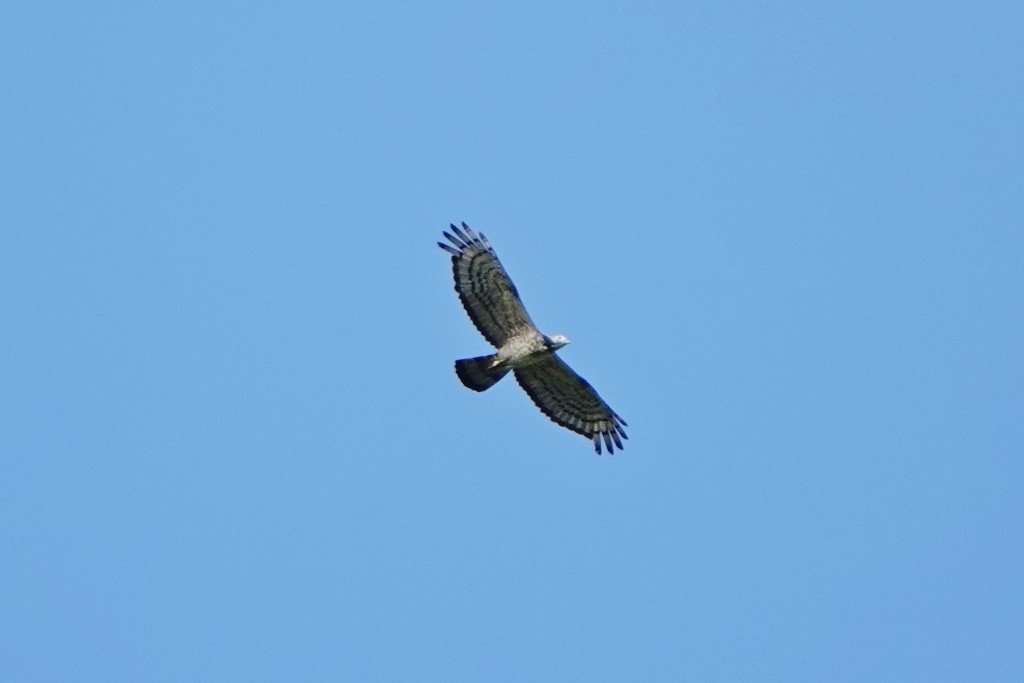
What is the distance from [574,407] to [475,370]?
2271mm

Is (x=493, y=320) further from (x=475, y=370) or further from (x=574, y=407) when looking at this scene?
(x=574, y=407)

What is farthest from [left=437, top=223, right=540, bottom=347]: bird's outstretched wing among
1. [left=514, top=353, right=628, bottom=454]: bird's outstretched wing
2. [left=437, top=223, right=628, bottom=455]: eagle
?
[left=514, top=353, right=628, bottom=454]: bird's outstretched wing

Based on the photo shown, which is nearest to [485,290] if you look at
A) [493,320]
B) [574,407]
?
[493,320]

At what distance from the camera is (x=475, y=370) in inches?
1353

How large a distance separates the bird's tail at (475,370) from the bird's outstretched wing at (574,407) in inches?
43.7

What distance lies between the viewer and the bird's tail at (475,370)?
34375mm

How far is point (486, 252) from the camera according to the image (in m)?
34.1

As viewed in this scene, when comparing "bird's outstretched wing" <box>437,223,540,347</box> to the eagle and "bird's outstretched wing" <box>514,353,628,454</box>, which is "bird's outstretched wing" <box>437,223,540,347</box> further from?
"bird's outstretched wing" <box>514,353,628,454</box>

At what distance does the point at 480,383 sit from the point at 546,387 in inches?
64.4

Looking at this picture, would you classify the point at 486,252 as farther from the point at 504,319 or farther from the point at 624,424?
the point at 624,424

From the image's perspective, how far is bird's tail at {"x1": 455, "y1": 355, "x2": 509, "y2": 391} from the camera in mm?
34375

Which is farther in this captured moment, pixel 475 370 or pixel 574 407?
pixel 574 407

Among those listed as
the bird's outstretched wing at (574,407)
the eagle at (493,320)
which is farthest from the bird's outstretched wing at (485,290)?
the bird's outstretched wing at (574,407)

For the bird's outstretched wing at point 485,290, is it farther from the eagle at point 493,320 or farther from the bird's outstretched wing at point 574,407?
the bird's outstretched wing at point 574,407
